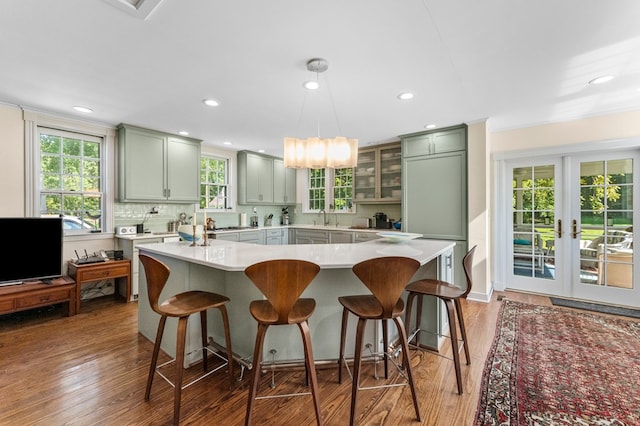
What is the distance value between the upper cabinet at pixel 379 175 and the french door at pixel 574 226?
5.57ft

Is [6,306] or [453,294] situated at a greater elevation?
[453,294]

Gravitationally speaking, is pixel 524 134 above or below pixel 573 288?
above

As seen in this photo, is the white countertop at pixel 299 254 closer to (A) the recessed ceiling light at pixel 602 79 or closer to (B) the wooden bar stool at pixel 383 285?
(B) the wooden bar stool at pixel 383 285

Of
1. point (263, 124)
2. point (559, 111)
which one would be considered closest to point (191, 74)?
point (263, 124)

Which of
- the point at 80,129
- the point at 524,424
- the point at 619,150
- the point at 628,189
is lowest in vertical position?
the point at 524,424

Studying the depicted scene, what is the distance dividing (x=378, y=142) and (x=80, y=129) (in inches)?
178

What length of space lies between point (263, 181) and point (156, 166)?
218 cm

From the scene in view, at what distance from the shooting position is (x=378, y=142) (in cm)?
506

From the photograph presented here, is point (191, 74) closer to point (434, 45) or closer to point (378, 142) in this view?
point (434, 45)

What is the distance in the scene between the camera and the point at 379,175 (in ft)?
16.9

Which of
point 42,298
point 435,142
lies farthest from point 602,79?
point 42,298

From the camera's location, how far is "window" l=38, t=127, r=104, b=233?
370cm

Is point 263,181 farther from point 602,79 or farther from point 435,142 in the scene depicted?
point 602,79

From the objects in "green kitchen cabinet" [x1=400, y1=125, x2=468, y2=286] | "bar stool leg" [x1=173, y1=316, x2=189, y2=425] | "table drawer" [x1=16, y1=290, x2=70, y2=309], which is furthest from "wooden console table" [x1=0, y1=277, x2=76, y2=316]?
"green kitchen cabinet" [x1=400, y1=125, x2=468, y2=286]
